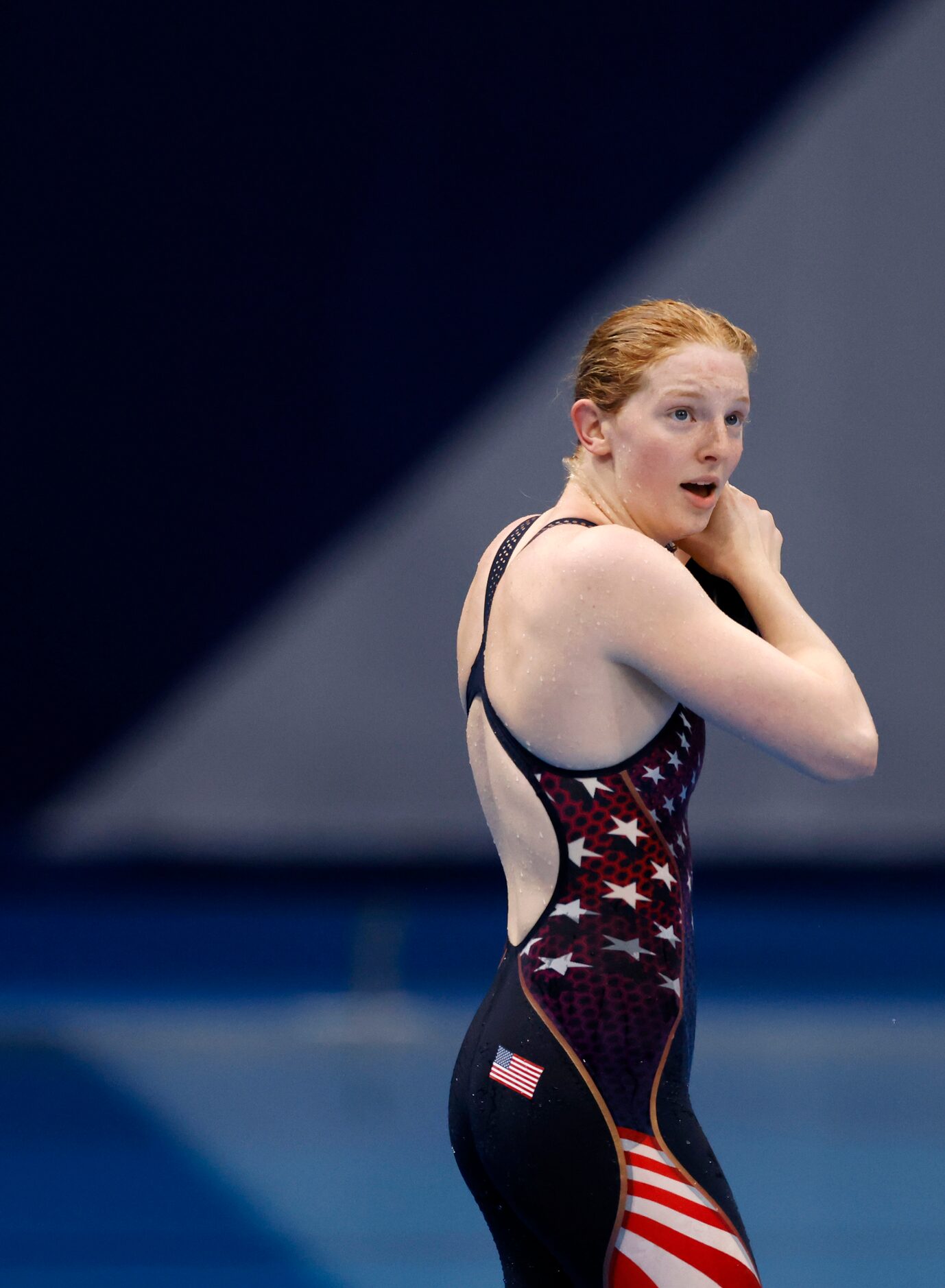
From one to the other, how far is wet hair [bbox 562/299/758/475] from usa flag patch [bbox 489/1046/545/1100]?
77 centimetres

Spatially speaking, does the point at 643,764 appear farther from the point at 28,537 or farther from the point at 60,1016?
the point at 28,537

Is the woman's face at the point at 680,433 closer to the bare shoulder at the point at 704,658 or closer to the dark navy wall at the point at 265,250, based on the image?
the bare shoulder at the point at 704,658

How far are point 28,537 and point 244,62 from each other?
101 inches

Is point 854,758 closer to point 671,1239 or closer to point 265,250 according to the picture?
point 671,1239

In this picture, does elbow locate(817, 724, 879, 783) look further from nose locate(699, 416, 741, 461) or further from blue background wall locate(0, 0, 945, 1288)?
blue background wall locate(0, 0, 945, 1288)

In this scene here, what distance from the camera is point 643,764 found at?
5.46 ft

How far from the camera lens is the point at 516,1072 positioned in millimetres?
1639

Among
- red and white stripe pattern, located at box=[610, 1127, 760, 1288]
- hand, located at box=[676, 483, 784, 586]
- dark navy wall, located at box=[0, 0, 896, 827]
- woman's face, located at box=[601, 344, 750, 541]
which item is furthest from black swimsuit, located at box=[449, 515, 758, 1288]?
dark navy wall, located at box=[0, 0, 896, 827]

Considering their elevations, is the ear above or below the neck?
above

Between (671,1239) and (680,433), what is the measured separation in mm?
892

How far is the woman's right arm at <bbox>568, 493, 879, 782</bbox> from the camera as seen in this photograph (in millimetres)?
1573

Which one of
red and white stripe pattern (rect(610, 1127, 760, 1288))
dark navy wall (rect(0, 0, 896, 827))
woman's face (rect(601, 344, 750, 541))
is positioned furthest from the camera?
dark navy wall (rect(0, 0, 896, 827))

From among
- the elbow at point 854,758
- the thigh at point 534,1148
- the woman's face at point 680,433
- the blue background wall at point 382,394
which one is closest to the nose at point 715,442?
the woman's face at point 680,433

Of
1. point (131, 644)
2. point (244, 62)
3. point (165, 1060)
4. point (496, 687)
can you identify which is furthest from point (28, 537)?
point (496, 687)
